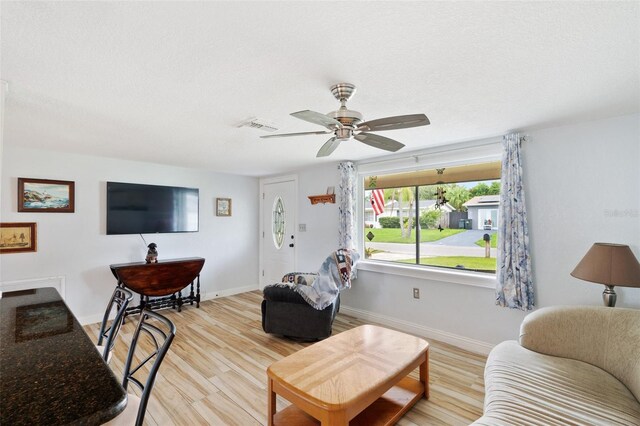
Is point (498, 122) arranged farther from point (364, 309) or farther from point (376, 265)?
point (364, 309)

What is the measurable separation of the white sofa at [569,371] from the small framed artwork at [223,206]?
167 inches

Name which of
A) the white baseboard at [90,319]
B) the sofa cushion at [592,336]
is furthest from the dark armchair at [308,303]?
the white baseboard at [90,319]

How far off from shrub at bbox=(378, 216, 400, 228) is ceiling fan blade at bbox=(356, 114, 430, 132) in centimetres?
222

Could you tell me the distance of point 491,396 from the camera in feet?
5.30

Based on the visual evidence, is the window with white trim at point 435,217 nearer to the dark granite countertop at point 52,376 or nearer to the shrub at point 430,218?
the shrub at point 430,218

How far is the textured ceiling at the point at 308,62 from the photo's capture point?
3.77ft

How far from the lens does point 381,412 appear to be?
198 centimetres

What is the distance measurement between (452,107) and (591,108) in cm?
101

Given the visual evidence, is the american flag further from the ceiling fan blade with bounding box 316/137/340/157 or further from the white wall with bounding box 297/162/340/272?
the ceiling fan blade with bounding box 316/137/340/157

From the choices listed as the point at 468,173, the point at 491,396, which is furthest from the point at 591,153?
the point at 491,396

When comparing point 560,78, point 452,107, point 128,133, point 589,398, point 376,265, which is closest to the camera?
point 589,398

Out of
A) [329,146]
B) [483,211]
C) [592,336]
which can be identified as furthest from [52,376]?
[483,211]

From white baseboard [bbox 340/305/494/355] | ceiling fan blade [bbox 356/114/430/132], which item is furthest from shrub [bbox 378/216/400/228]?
ceiling fan blade [bbox 356/114/430/132]

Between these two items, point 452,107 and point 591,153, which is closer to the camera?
point 452,107
